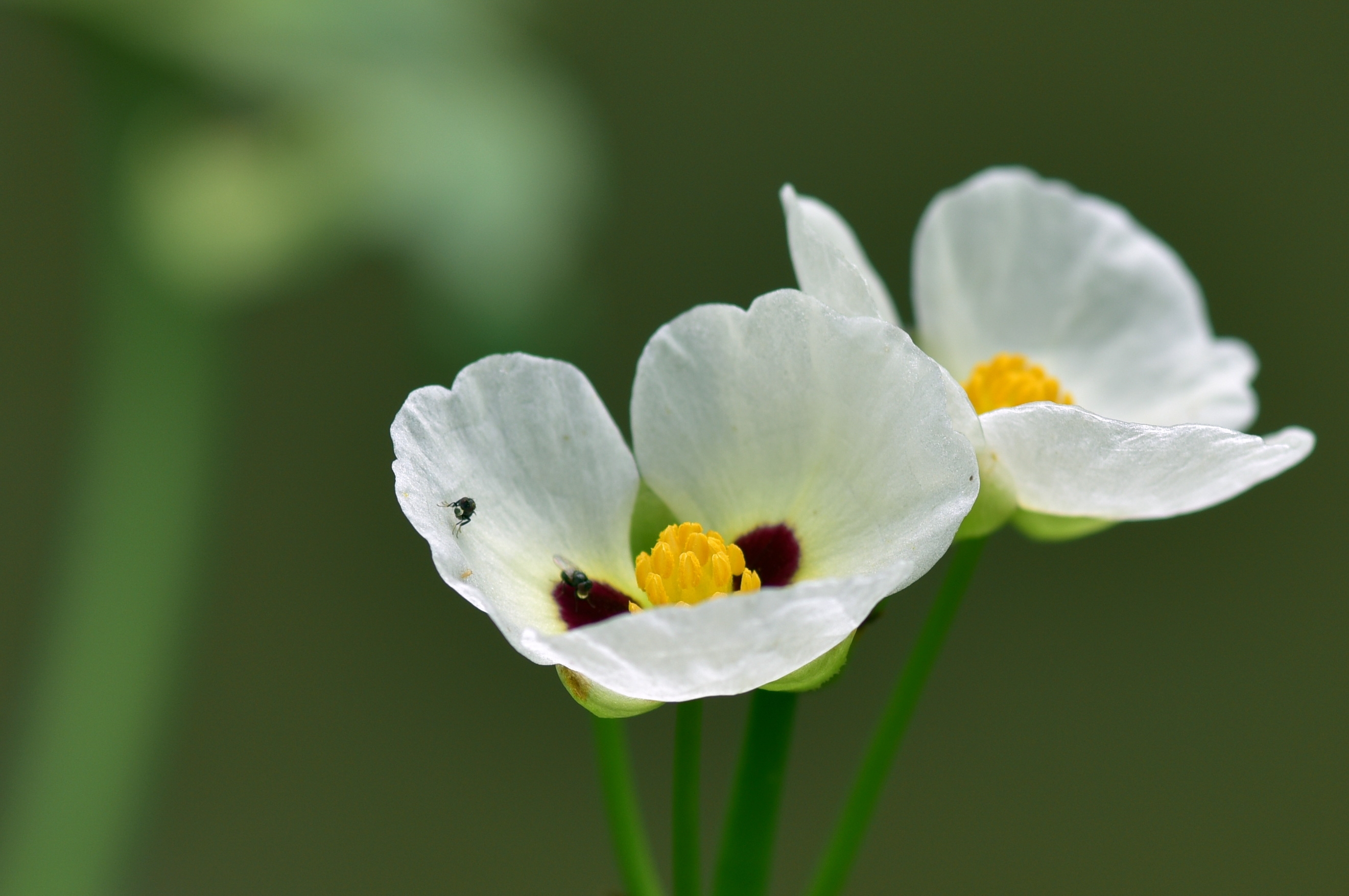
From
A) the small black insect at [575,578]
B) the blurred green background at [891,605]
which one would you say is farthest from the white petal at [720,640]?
the blurred green background at [891,605]

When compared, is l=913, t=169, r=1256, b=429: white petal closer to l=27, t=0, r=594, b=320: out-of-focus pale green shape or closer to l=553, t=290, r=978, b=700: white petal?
l=553, t=290, r=978, b=700: white petal

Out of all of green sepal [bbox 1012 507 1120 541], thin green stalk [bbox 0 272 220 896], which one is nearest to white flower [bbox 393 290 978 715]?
green sepal [bbox 1012 507 1120 541]

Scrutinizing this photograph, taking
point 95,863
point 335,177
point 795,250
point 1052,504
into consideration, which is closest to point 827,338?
point 795,250

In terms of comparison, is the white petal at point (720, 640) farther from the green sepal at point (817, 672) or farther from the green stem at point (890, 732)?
the green stem at point (890, 732)

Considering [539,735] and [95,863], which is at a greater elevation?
[95,863]

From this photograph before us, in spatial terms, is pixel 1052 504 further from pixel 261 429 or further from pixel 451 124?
pixel 261 429

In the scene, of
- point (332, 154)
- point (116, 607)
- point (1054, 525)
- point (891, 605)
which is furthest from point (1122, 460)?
point (891, 605)
